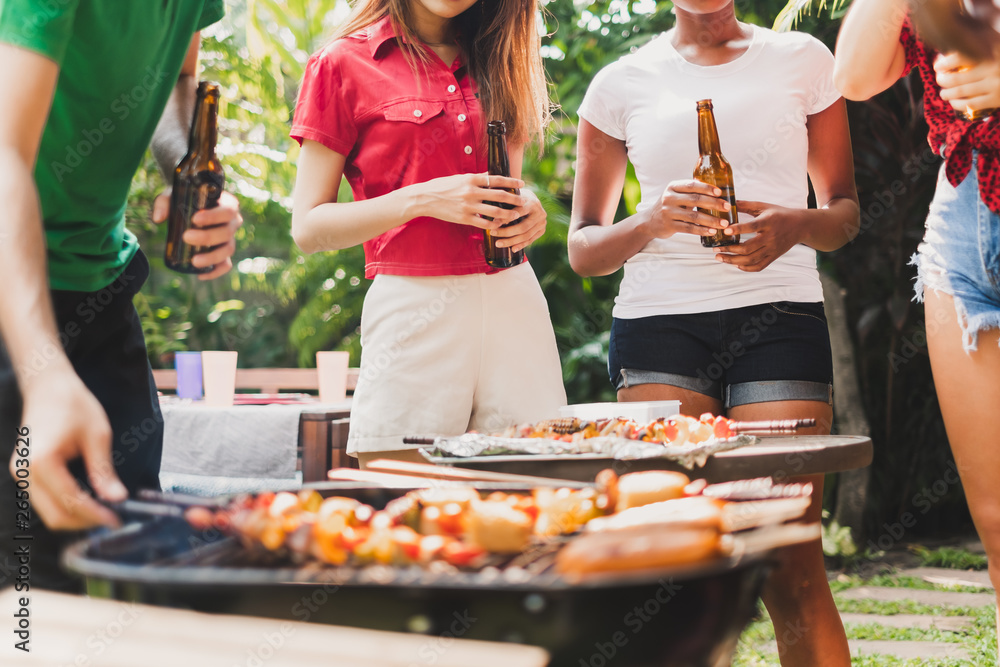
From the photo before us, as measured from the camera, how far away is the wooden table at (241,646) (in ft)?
2.39

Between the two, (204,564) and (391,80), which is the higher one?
(391,80)

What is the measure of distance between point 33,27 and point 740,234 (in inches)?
52.5

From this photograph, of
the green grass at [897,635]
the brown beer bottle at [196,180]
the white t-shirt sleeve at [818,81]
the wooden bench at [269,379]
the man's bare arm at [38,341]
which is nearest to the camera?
the man's bare arm at [38,341]

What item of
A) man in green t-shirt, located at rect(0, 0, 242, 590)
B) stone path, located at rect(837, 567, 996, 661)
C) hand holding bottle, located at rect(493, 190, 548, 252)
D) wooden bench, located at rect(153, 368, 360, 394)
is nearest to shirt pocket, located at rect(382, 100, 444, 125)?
hand holding bottle, located at rect(493, 190, 548, 252)

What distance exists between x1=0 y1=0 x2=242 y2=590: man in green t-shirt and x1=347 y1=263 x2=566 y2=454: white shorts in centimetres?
40

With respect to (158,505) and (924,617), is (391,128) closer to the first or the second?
(158,505)

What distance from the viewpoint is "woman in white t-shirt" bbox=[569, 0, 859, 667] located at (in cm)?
176

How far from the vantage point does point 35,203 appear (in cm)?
98

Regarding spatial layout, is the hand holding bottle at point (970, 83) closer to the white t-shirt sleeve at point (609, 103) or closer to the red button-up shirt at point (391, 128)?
the white t-shirt sleeve at point (609, 103)

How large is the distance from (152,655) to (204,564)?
106 mm

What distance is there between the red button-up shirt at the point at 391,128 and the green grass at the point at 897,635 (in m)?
1.61

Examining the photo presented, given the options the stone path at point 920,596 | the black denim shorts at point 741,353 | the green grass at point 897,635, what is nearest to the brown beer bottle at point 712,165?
the black denim shorts at point 741,353

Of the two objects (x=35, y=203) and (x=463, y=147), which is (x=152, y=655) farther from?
(x=463, y=147)

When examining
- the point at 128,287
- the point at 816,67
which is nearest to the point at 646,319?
the point at 816,67
